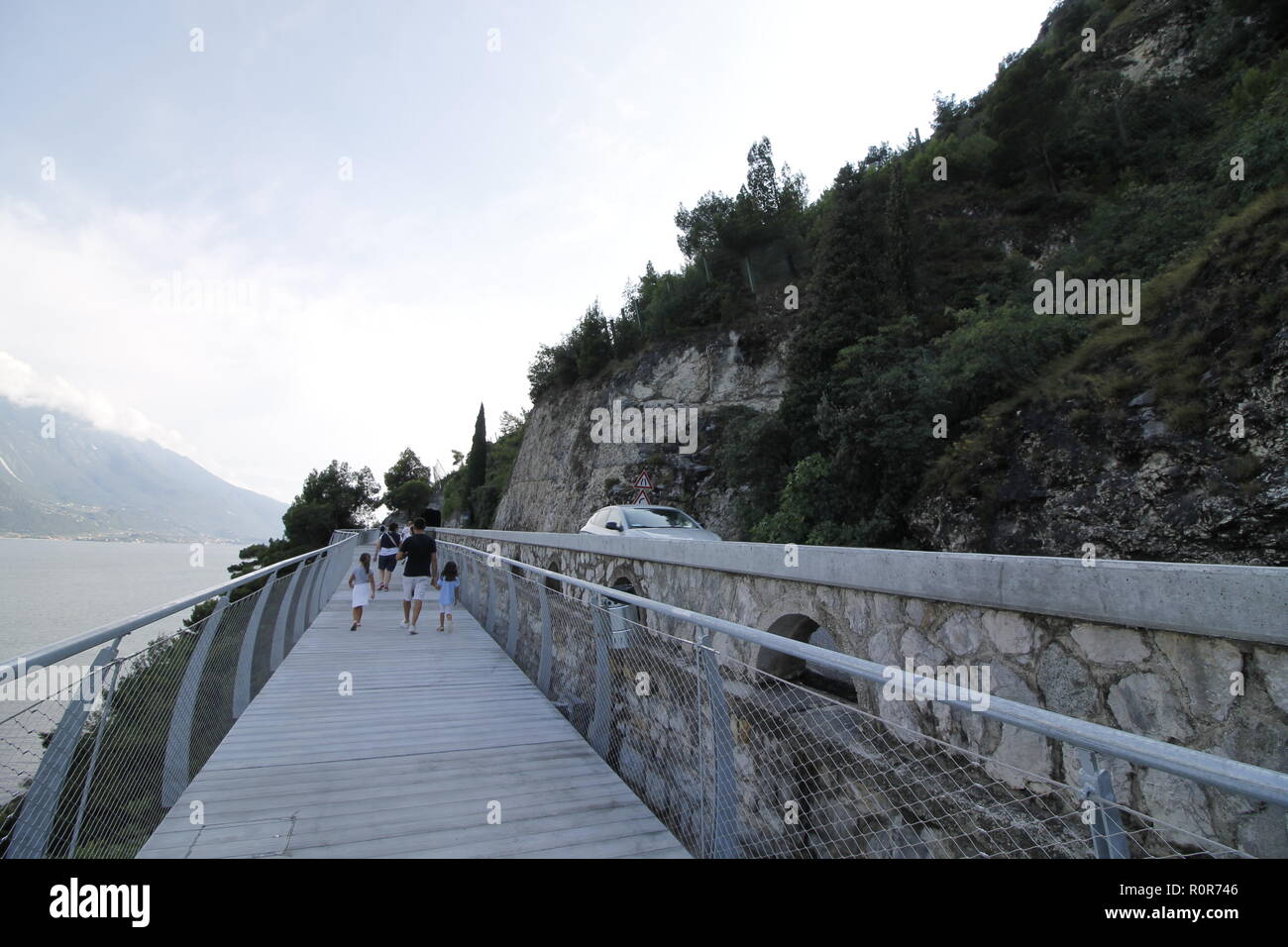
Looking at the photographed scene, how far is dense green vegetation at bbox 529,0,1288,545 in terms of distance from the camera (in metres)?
10.7

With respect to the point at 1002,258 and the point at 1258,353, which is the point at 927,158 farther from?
the point at 1258,353

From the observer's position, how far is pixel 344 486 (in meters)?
66.0

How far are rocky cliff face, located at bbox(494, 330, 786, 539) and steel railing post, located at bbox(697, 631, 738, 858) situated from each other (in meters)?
14.9

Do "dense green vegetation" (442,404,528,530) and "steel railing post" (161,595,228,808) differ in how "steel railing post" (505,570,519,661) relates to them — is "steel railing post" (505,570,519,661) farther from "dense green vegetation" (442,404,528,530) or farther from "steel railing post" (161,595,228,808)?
"dense green vegetation" (442,404,528,530)

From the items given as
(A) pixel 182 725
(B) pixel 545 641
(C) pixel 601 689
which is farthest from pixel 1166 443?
(A) pixel 182 725

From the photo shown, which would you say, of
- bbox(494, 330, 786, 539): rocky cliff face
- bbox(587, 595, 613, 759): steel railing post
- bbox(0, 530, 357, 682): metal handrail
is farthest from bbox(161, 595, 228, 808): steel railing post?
bbox(494, 330, 786, 539): rocky cliff face

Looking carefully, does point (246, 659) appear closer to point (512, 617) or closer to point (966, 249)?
point (512, 617)

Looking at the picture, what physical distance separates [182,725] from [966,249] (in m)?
23.1

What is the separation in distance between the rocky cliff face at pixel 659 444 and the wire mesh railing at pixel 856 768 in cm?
1354

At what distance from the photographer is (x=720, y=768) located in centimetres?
301

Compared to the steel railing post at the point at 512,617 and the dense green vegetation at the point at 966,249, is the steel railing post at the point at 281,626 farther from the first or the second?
the dense green vegetation at the point at 966,249

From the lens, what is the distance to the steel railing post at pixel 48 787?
2.34 meters
